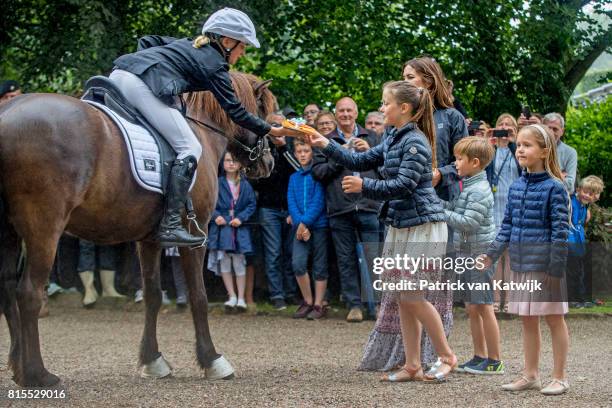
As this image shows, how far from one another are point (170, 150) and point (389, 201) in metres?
1.59

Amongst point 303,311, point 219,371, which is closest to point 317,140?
point 219,371

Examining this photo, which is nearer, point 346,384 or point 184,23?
point 346,384

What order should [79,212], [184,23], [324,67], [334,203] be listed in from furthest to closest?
1. [324,67]
2. [184,23]
3. [334,203]
4. [79,212]

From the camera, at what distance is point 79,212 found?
688 cm

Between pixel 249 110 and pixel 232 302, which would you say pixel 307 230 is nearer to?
pixel 232 302

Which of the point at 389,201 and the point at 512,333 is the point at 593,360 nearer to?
the point at 512,333

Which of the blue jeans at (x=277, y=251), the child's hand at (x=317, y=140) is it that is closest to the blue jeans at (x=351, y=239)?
the blue jeans at (x=277, y=251)

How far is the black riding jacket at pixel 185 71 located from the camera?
290 inches

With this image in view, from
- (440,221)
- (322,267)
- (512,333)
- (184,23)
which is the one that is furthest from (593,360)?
(184,23)

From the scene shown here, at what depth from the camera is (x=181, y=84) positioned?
7449mm

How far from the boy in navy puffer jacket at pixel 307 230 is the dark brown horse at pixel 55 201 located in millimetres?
4160

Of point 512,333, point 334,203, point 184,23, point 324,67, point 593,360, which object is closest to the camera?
point 593,360

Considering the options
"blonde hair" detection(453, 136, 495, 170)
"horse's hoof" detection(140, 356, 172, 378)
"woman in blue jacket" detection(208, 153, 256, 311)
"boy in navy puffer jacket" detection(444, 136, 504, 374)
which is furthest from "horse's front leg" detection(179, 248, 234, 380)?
"woman in blue jacket" detection(208, 153, 256, 311)

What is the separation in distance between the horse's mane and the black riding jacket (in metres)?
0.45
